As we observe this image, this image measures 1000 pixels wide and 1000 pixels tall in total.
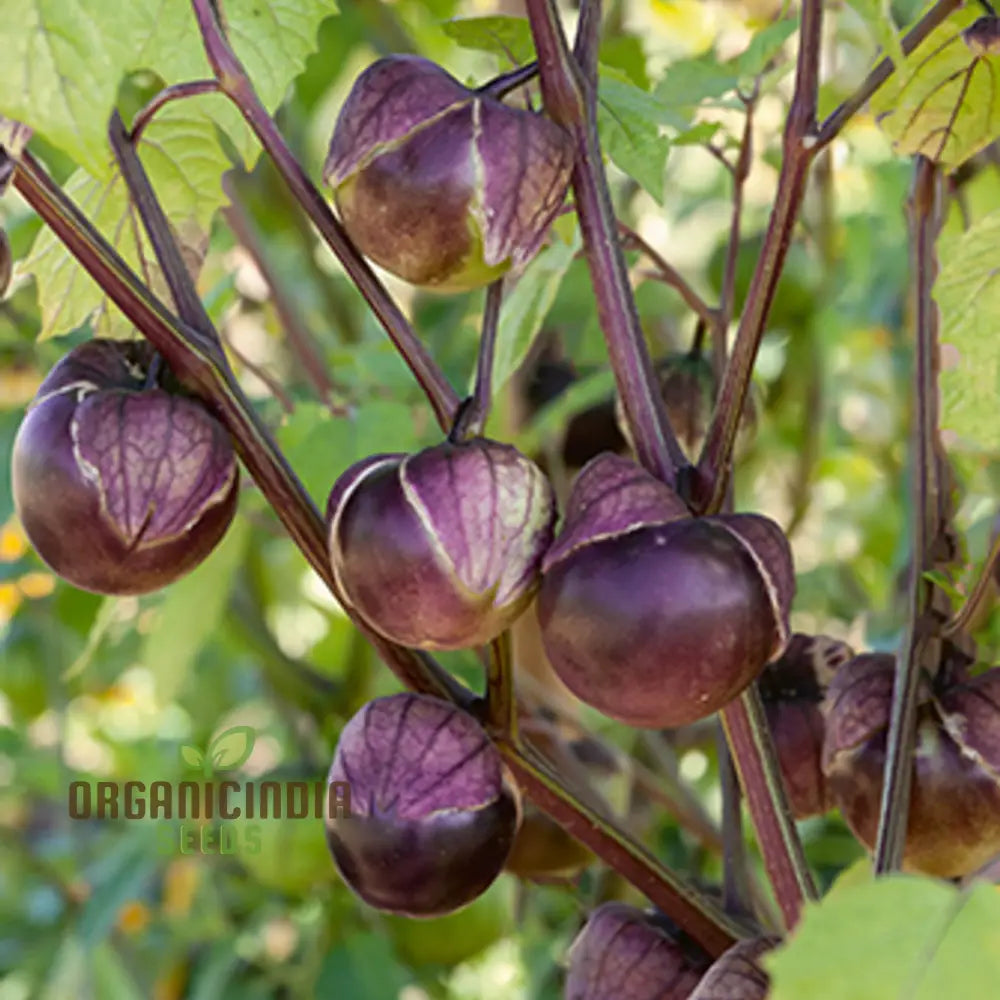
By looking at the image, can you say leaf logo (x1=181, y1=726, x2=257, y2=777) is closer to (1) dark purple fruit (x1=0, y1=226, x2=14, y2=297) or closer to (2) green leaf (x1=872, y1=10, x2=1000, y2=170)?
(1) dark purple fruit (x1=0, y1=226, x2=14, y2=297)

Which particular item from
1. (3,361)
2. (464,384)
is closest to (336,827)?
(464,384)

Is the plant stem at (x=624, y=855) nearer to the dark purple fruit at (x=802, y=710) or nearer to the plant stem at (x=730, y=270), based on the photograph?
the dark purple fruit at (x=802, y=710)

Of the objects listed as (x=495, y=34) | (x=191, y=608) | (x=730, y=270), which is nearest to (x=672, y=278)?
(x=730, y=270)

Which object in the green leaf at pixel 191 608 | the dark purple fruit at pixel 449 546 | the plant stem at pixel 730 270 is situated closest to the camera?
the dark purple fruit at pixel 449 546

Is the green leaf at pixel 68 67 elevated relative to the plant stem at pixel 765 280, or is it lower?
elevated

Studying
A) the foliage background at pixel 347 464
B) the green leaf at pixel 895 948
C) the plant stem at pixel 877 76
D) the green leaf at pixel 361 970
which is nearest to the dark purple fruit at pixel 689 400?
the foliage background at pixel 347 464

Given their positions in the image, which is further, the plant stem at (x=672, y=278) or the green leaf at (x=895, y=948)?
the plant stem at (x=672, y=278)

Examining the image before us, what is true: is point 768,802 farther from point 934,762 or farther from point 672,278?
point 672,278
